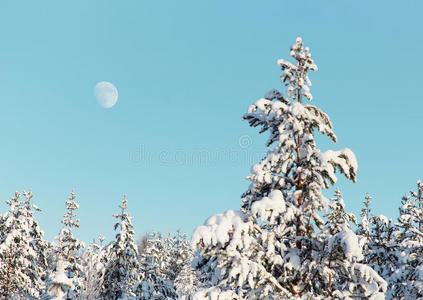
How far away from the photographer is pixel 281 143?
10.3 metres

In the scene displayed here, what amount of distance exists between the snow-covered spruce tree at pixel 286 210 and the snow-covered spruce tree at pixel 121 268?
582 inches

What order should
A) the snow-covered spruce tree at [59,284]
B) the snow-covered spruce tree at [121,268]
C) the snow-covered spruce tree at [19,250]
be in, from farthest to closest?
the snow-covered spruce tree at [19,250] < the snow-covered spruce tree at [121,268] < the snow-covered spruce tree at [59,284]

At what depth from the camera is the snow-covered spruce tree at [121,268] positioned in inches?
952

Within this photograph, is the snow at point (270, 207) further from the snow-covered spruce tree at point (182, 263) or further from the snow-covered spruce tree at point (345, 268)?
the snow-covered spruce tree at point (182, 263)

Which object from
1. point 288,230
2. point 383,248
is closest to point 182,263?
point 383,248

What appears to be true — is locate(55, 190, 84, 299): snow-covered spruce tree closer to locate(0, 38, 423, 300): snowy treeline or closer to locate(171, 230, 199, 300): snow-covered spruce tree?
locate(0, 38, 423, 300): snowy treeline

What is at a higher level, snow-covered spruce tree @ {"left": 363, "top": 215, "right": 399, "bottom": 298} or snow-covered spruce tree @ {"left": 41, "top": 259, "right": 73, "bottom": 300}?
snow-covered spruce tree @ {"left": 363, "top": 215, "right": 399, "bottom": 298}

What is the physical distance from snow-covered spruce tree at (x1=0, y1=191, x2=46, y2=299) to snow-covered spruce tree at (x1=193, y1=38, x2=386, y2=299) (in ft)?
70.0

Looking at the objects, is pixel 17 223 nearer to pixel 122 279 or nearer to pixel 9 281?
pixel 9 281

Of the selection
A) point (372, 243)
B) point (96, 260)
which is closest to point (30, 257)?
point (96, 260)

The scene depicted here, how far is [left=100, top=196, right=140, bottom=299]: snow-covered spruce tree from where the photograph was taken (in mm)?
24188

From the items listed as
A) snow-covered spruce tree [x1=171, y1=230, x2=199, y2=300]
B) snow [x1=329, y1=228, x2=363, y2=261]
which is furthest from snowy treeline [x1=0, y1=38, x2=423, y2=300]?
snow-covered spruce tree [x1=171, y1=230, x2=199, y2=300]

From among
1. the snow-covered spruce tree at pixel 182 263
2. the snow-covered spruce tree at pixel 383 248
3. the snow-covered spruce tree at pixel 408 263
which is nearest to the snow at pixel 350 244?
the snow-covered spruce tree at pixel 408 263

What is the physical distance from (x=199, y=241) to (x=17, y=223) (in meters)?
23.9
